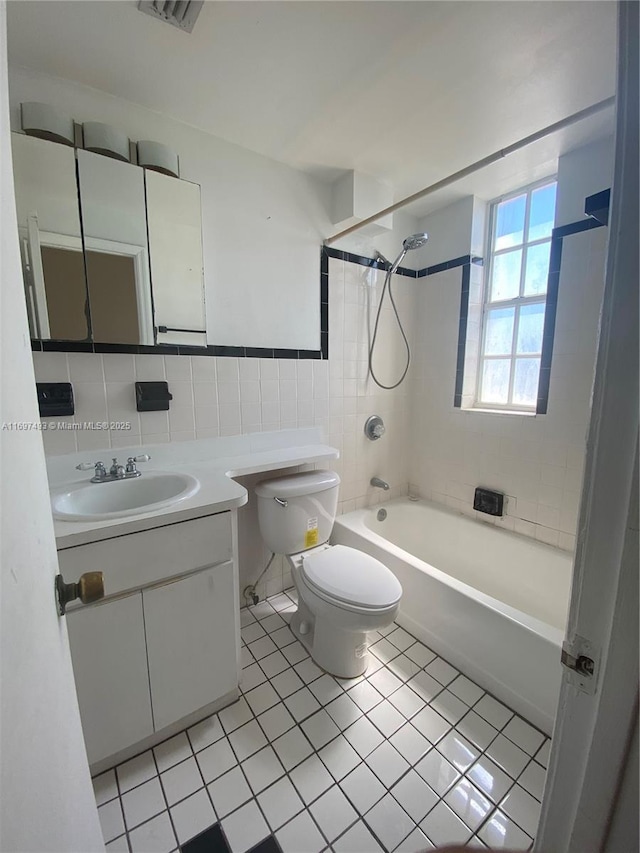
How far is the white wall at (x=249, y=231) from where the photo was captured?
1.34m

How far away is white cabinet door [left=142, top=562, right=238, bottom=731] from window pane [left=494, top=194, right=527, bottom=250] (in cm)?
222

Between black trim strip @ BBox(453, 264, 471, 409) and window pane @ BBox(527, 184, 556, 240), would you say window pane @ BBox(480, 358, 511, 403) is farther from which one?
window pane @ BBox(527, 184, 556, 240)

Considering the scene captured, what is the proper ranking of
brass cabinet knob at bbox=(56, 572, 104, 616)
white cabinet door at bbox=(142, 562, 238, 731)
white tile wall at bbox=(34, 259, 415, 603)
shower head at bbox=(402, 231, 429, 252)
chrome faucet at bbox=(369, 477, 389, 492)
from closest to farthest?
1. brass cabinet knob at bbox=(56, 572, 104, 616)
2. white cabinet door at bbox=(142, 562, 238, 731)
3. white tile wall at bbox=(34, 259, 415, 603)
4. shower head at bbox=(402, 231, 429, 252)
5. chrome faucet at bbox=(369, 477, 389, 492)

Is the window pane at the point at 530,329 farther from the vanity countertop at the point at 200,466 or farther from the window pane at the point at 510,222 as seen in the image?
the vanity countertop at the point at 200,466

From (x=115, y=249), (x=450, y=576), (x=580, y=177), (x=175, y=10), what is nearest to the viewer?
(x=175, y=10)

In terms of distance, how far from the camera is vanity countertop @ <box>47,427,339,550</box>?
2.98 feet

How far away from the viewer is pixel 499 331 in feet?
6.55

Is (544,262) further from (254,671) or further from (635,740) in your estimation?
(254,671)

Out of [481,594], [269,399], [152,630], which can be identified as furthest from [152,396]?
[481,594]

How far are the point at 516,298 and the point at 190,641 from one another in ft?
7.36

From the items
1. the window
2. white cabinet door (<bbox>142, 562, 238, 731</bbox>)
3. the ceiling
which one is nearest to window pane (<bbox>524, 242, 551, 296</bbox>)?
the window

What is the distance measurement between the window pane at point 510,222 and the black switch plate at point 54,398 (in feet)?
7.53

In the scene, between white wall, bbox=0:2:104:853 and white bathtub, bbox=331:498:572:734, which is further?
white bathtub, bbox=331:498:572:734

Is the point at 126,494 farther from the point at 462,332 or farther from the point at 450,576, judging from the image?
the point at 462,332
